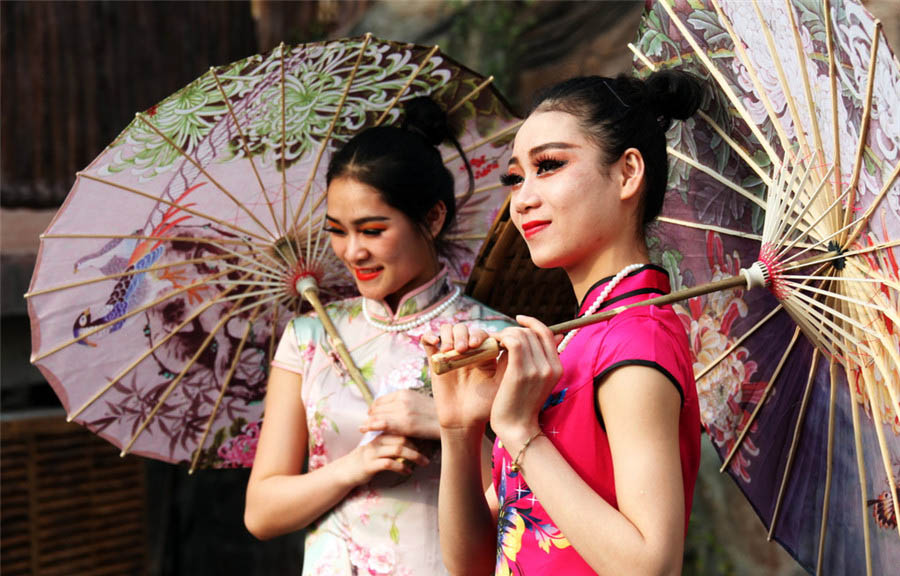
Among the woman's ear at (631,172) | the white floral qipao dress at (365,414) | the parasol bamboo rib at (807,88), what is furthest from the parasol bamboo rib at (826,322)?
the white floral qipao dress at (365,414)

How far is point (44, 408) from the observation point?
4.50 meters

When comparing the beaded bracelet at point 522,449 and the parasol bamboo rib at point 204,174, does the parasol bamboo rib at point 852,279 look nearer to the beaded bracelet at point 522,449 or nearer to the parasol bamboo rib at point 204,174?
the beaded bracelet at point 522,449

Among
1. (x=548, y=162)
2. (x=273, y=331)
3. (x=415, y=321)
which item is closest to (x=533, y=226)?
(x=548, y=162)

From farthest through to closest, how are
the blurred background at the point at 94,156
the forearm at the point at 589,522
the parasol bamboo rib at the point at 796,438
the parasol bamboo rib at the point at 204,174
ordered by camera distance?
the blurred background at the point at 94,156, the parasol bamboo rib at the point at 204,174, the parasol bamboo rib at the point at 796,438, the forearm at the point at 589,522

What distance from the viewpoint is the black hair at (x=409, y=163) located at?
225 centimetres

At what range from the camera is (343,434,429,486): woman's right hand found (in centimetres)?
203

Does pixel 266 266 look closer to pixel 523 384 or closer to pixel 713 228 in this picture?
pixel 713 228

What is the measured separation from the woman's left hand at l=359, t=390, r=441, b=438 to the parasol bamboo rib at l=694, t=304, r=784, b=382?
54 centimetres

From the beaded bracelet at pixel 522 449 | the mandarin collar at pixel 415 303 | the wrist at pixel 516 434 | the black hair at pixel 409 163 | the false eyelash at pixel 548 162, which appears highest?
the false eyelash at pixel 548 162

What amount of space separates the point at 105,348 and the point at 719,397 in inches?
59.4

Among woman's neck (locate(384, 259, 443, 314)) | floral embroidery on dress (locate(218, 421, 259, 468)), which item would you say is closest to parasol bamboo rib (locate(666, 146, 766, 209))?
woman's neck (locate(384, 259, 443, 314))

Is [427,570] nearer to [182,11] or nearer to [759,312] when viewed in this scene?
[759,312]

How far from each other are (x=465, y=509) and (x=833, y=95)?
882 millimetres

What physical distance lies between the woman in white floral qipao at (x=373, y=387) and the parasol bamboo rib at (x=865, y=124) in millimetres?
909
